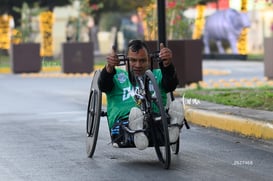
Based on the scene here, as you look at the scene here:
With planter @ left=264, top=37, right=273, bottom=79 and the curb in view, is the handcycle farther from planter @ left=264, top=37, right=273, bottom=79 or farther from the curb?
planter @ left=264, top=37, right=273, bottom=79

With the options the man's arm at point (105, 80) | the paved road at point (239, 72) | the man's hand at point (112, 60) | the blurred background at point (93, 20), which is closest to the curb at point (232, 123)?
the man's arm at point (105, 80)

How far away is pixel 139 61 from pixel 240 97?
5905mm

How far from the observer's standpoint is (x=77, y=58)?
27.9m

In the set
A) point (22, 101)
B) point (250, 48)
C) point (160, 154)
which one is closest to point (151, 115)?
point (160, 154)

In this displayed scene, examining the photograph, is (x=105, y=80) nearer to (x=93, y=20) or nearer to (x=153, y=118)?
(x=153, y=118)

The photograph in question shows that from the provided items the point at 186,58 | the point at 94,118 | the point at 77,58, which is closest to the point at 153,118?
the point at 94,118

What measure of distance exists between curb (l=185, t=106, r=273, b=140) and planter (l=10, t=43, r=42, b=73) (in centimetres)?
1698

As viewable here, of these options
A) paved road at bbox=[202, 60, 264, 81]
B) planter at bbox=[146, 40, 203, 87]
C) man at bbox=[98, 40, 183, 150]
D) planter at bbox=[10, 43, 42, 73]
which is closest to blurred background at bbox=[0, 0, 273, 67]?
paved road at bbox=[202, 60, 264, 81]

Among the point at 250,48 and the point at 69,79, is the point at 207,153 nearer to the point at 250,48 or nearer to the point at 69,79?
the point at 69,79

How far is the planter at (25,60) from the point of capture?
95.8ft

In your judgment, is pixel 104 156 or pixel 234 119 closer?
pixel 104 156

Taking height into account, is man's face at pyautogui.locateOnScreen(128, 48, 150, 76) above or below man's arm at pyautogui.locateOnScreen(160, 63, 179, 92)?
above

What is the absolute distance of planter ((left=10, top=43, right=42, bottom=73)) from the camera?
95.8 feet

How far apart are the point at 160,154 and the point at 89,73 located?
19566mm
